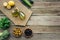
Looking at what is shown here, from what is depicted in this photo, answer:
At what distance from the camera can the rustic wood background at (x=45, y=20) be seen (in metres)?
1.56

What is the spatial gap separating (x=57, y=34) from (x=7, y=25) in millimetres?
373

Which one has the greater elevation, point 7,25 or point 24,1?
point 24,1

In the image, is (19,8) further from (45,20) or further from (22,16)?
(45,20)

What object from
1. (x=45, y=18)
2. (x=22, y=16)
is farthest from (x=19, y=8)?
(x=45, y=18)

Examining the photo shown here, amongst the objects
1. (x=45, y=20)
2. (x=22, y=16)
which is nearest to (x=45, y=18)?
(x=45, y=20)

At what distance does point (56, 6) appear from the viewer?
1675 mm

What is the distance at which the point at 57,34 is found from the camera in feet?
5.12

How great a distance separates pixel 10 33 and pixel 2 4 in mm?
255

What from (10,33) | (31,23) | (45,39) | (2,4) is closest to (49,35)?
(45,39)

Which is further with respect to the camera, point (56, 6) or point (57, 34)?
point (56, 6)

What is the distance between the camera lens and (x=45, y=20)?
1.62m

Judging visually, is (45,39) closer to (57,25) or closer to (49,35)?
(49,35)

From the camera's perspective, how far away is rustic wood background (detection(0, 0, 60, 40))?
1557 mm

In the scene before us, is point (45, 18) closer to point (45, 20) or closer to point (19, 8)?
point (45, 20)
